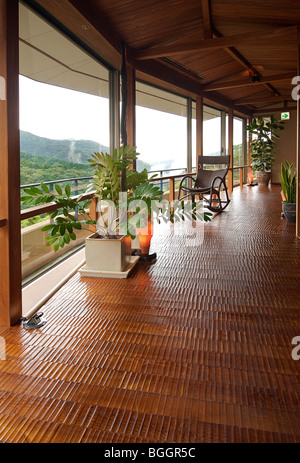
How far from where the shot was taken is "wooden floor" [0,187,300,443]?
1273 mm

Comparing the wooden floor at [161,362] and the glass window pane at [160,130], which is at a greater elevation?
the glass window pane at [160,130]

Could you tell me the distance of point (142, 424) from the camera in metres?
1.28

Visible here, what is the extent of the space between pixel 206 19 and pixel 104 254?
10.8 ft

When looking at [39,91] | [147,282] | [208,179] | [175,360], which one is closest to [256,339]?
[175,360]

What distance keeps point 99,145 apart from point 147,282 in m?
2.08

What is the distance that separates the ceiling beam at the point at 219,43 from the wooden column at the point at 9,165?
10.7ft

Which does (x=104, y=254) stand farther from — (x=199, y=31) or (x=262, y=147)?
(x=262, y=147)

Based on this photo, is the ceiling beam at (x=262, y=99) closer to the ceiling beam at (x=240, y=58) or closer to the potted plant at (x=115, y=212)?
the ceiling beam at (x=240, y=58)

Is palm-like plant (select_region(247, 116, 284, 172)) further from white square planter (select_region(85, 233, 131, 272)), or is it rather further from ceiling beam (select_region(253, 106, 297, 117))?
white square planter (select_region(85, 233, 131, 272))

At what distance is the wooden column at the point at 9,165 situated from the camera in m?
1.85

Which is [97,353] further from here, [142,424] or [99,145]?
[99,145]

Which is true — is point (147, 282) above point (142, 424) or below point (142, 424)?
above

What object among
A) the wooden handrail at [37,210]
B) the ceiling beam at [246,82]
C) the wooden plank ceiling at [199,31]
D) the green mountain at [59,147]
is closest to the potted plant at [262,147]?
the ceiling beam at [246,82]

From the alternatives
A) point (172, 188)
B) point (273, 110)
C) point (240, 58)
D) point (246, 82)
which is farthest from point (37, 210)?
point (273, 110)
